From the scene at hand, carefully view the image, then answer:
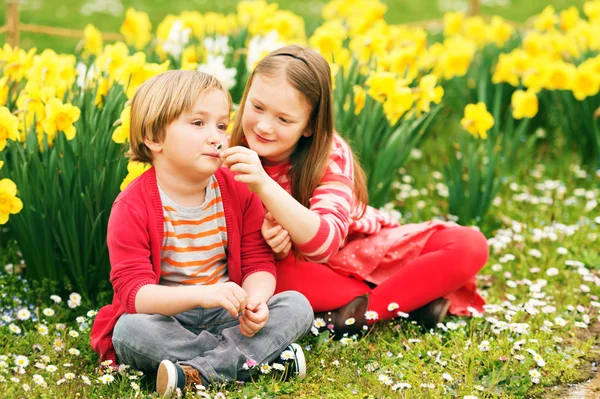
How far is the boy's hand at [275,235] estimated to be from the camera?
2.51m

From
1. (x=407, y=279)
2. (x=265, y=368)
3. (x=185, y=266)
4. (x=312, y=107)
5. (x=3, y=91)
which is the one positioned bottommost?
(x=265, y=368)

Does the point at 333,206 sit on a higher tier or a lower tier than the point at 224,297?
higher

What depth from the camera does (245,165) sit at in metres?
2.27

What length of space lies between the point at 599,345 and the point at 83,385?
1.72m

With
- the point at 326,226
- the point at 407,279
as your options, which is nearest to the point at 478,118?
the point at 407,279

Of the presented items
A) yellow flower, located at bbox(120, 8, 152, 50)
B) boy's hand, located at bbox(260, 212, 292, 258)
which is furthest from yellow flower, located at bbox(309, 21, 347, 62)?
boy's hand, located at bbox(260, 212, 292, 258)

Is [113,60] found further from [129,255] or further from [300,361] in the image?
[300,361]

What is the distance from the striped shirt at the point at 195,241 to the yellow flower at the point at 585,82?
95.9 inches

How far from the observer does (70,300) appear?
2.85 metres

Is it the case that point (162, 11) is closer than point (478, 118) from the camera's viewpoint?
No

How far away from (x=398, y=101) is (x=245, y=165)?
124 centimetres

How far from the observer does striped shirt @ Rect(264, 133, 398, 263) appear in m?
2.49

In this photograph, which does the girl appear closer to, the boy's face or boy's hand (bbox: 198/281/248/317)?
the boy's face

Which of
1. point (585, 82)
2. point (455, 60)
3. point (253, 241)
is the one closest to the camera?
point (253, 241)
